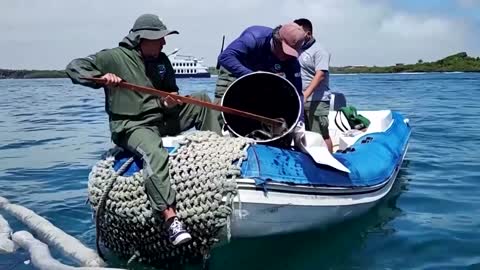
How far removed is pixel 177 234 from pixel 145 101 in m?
1.09

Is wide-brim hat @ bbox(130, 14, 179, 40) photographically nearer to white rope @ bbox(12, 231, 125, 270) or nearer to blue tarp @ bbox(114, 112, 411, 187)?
blue tarp @ bbox(114, 112, 411, 187)

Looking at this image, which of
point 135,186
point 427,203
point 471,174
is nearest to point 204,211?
point 135,186

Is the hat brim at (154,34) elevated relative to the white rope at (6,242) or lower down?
elevated

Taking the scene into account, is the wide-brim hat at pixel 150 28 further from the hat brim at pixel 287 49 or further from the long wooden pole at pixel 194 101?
the hat brim at pixel 287 49

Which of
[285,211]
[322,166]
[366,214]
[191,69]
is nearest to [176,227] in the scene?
[285,211]

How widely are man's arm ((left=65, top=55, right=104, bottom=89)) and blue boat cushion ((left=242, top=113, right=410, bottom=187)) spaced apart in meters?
1.26

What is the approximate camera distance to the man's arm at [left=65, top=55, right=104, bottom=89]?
14.7ft

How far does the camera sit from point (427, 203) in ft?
23.9

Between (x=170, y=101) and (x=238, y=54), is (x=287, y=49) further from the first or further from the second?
(x=170, y=101)

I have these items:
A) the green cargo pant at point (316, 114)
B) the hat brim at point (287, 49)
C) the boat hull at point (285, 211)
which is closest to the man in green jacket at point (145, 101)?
the boat hull at point (285, 211)

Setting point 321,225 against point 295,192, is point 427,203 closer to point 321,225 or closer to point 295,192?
point 321,225

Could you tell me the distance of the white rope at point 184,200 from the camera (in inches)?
177

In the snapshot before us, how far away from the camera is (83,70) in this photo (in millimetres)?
4539

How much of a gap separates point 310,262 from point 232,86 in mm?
1609
